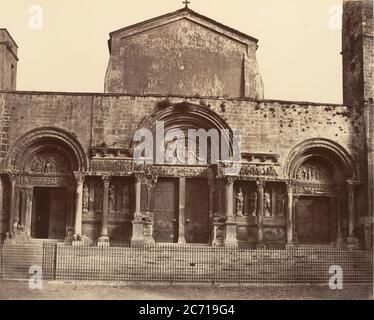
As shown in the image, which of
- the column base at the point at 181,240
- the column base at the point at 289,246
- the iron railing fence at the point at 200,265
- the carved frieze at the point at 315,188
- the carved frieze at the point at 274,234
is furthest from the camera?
the carved frieze at the point at 315,188

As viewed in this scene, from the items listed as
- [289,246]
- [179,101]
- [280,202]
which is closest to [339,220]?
[280,202]

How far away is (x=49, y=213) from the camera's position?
2028 cm

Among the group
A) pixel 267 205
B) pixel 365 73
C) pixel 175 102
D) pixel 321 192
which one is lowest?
pixel 267 205

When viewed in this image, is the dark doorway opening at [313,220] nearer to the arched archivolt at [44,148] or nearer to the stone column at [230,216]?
the stone column at [230,216]

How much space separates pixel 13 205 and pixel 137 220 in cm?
454

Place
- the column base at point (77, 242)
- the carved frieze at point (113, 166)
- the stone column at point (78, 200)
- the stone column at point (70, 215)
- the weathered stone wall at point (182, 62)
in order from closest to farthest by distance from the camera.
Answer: the column base at point (77, 242), the stone column at point (78, 200), the stone column at point (70, 215), the carved frieze at point (113, 166), the weathered stone wall at point (182, 62)

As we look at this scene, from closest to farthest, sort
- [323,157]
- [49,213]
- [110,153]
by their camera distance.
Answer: [110,153] → [49,213] → [323,157]

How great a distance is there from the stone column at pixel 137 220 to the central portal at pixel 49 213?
2.88m

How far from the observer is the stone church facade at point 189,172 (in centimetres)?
1938

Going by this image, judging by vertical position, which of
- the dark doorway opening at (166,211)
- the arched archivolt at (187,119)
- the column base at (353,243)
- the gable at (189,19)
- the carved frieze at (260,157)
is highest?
the gable at (189,19)

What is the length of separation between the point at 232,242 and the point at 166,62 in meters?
8.71

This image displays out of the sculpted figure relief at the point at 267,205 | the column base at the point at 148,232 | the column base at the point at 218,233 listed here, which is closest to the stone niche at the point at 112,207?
the column base at the point at 148,232

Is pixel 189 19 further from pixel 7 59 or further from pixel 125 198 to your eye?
pixel 125 198

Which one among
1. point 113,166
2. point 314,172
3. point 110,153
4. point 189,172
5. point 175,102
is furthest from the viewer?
point 314,172
